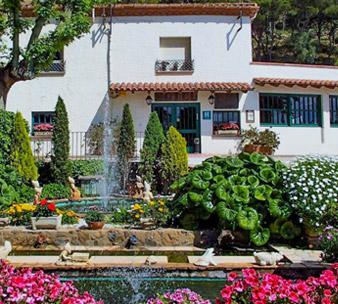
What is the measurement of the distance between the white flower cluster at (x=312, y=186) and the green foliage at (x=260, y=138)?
8296 millimetres

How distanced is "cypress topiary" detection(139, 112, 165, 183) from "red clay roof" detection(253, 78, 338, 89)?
16.2 ft

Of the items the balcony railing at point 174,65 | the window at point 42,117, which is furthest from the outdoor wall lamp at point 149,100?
the window at point 42,117

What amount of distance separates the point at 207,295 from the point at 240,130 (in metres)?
11.4

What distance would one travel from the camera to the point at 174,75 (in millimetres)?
15109

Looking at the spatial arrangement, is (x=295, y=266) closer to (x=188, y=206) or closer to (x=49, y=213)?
(x=188, y=206)

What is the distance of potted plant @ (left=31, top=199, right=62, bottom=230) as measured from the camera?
6.39 m

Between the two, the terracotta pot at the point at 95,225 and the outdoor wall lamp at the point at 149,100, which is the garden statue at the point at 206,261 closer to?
the terracotta pot at the point at 95,225

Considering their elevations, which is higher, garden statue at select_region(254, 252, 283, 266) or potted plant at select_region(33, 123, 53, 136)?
potted plant at select_region(33, 123, 53, 136)

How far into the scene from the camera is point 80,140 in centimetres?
1458

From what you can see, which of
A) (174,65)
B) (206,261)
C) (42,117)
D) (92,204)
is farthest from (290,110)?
(206,261)

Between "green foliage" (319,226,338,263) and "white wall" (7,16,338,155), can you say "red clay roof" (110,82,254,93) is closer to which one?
"white wall" (7,16,338,155)

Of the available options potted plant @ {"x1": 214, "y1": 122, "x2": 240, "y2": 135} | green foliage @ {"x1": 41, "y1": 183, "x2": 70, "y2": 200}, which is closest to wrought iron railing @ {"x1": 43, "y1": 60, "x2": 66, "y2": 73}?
green foliage @ {"x1": 41, "y1": 183, "x2": 70, "y2": 200}

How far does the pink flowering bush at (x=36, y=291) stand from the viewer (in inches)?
96.4

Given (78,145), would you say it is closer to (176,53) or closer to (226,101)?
(176,53)
